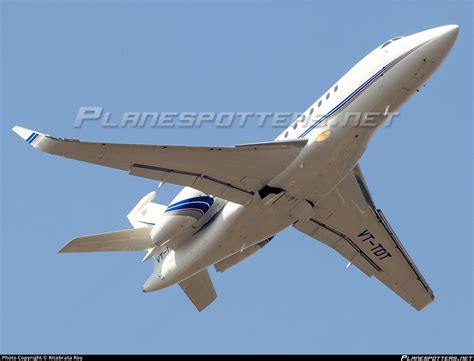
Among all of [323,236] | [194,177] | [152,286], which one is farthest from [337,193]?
[152,286]

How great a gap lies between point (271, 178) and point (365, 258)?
6874mm

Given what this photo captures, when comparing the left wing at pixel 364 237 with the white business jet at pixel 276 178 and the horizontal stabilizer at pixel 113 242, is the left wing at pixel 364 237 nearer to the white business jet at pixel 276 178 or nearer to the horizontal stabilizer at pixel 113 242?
the white business jet at pixel 276 178

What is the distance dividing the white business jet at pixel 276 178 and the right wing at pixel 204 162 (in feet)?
0.10

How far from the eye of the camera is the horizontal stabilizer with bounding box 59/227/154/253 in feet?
93.8

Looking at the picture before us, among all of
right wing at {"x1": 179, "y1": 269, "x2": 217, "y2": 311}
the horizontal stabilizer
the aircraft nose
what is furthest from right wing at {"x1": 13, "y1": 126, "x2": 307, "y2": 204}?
right wing at {"x1": 179, "y1": 269, "x2": 217, "y2": 311}

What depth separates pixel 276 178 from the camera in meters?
26.2

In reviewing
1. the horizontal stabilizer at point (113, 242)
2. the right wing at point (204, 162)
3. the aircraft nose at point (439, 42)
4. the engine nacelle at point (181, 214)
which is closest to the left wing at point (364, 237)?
the right wing at point (204, 162)

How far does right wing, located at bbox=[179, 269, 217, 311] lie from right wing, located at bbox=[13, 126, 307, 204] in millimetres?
5412

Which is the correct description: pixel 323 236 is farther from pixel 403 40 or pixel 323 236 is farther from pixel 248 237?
pixel 403 40

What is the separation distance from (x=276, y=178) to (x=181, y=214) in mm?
3690

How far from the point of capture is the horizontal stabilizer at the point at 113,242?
2858 cm

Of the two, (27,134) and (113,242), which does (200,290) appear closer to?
(113,242)

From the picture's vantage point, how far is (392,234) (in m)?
30.7

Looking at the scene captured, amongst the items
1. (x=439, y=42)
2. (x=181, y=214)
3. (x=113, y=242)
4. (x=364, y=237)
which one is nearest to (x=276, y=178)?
(x=181, y=214)
